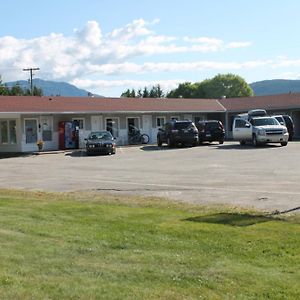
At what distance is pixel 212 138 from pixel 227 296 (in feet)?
116

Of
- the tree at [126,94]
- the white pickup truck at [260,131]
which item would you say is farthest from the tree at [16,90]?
the white pickup truck at [260,131]

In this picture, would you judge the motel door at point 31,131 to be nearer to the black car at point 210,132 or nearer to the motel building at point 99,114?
the motel building at point 99,114

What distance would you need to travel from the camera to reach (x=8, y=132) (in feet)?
125

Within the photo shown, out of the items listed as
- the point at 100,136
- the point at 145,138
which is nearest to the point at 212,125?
the point at 145,138

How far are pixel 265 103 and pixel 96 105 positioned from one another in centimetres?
1506

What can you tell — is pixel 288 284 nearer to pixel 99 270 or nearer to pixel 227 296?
pixel 227 296

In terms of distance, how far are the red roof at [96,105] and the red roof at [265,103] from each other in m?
1.10

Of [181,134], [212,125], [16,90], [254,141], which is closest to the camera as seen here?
[254,141]

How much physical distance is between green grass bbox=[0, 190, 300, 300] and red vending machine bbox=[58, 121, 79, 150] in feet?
93.3

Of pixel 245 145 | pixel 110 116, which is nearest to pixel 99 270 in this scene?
pixel 245 145

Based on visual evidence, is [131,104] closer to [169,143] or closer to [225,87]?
[169,143]

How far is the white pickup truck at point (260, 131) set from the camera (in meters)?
33.9

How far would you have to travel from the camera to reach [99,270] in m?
6.15

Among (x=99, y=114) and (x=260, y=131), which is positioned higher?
(x=99, y=114)
